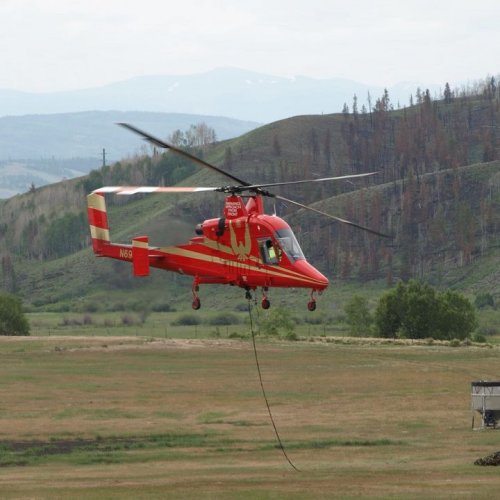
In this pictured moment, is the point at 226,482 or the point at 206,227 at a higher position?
the point at 206,227

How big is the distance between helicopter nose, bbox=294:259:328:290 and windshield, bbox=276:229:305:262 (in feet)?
0.66

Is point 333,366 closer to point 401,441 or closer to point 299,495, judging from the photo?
point 401,441

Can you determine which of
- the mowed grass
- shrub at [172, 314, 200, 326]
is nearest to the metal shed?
the mowed grass

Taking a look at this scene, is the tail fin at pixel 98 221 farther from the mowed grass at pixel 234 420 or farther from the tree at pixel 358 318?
the tree at pixel 358 318

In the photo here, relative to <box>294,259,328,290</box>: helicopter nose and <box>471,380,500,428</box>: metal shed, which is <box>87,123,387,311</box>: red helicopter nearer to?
<box>294,259,328,290</box>: helicopter nose

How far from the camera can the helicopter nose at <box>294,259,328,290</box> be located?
37250mm

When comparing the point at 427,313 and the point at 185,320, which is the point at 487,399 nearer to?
the point at 427,313

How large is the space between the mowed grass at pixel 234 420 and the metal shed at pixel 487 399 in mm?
1383

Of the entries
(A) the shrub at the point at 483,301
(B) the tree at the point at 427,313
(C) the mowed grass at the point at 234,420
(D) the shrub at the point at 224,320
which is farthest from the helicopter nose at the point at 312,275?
(A) the shrub at the point at 483,301

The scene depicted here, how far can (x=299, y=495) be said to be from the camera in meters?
60.2

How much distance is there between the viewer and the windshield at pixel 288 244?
3847 centimetres

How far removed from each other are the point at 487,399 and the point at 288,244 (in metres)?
46.2

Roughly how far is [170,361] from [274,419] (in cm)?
3368

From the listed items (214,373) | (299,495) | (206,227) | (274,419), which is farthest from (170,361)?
(206,227)
